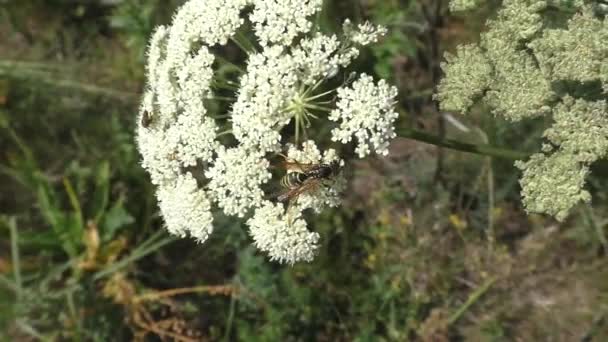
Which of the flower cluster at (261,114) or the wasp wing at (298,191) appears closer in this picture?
the flower cluster at (261,114)

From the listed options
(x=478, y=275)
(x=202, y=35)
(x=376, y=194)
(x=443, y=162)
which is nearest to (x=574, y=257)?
(x=478, y=275)

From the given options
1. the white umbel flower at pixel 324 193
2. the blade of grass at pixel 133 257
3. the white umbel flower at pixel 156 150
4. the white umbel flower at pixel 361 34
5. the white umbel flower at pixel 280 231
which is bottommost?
the blade of grass at pixel 133 257

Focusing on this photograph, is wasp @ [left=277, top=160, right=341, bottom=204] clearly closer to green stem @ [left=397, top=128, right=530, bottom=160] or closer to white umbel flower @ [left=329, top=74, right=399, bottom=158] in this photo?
white umbel flower @ [left=329, top=74, right=399, bottom=158]

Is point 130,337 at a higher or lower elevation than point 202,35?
lower

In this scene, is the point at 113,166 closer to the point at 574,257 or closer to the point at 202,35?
the point at 202,35

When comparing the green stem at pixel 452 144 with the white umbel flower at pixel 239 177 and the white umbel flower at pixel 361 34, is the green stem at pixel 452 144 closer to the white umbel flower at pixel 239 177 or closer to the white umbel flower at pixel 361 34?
the white umbel flower at pixel 361 34

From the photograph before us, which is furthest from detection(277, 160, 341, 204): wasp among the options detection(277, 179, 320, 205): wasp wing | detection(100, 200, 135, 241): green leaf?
detection(100, 200, 135, 241): green leaf

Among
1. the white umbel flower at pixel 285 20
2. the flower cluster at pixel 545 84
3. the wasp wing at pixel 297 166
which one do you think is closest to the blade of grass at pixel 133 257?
the wasp wing at pixel 297 166
